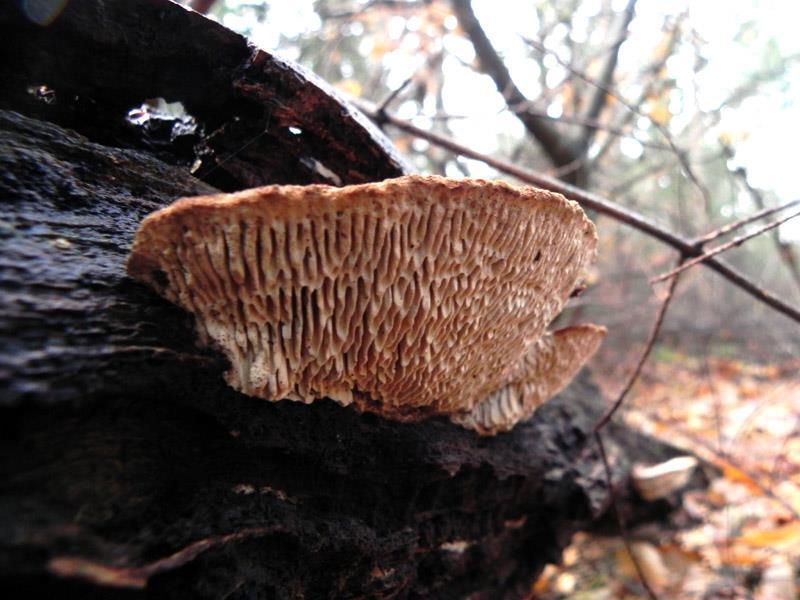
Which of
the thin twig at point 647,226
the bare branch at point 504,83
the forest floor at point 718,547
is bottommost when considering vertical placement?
the forest floor at point 718,547

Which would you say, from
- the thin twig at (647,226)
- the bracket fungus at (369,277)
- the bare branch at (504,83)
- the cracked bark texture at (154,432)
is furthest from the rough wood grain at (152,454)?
the bare branch at (504,83)

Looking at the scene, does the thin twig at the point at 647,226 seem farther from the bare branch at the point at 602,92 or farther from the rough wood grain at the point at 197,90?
the bare branch at the point at 602,92

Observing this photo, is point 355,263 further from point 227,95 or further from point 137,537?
point 227,95

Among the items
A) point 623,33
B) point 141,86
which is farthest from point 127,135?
point 623,33

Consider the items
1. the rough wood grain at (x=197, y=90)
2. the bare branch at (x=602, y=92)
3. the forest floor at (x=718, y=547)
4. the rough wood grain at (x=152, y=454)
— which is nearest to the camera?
the rough wood grain at (x=152, y=454)

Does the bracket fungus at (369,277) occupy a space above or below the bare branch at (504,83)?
below

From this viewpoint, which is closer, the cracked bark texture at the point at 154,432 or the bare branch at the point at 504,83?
the cracked bark texture at the point at 154,432
